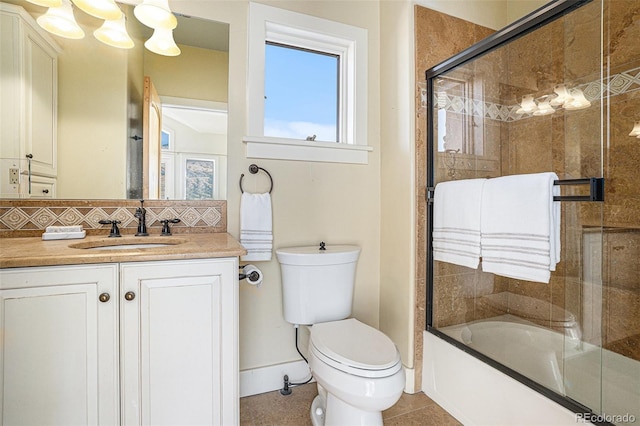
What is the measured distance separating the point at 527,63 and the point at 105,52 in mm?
2157

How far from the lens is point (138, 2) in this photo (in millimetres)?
1562

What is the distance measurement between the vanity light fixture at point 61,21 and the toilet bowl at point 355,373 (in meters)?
1.72

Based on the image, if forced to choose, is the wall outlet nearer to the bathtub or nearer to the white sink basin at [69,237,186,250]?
the white sink basin at [69,237,186,250]

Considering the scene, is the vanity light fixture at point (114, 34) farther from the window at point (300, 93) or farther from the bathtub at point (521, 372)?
the bathtub at point (521, 372)

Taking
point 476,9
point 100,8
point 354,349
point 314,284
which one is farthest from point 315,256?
point 476,9

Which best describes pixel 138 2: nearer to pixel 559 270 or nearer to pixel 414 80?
pixel 414 80

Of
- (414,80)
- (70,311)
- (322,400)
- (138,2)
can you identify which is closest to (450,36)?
(414,80)

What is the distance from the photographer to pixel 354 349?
1281mm

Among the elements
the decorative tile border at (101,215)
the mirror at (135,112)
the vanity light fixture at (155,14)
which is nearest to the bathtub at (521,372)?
the decorative tile border at (101,215)

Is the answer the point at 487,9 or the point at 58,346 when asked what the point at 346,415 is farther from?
the point at 487,9

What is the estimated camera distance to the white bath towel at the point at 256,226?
1.67 meters

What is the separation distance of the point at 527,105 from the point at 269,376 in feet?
7.05

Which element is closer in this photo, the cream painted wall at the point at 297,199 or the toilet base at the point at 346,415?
the toilet base at the point at 346,415

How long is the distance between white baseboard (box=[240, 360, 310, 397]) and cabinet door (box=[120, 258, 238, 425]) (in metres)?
0.50
